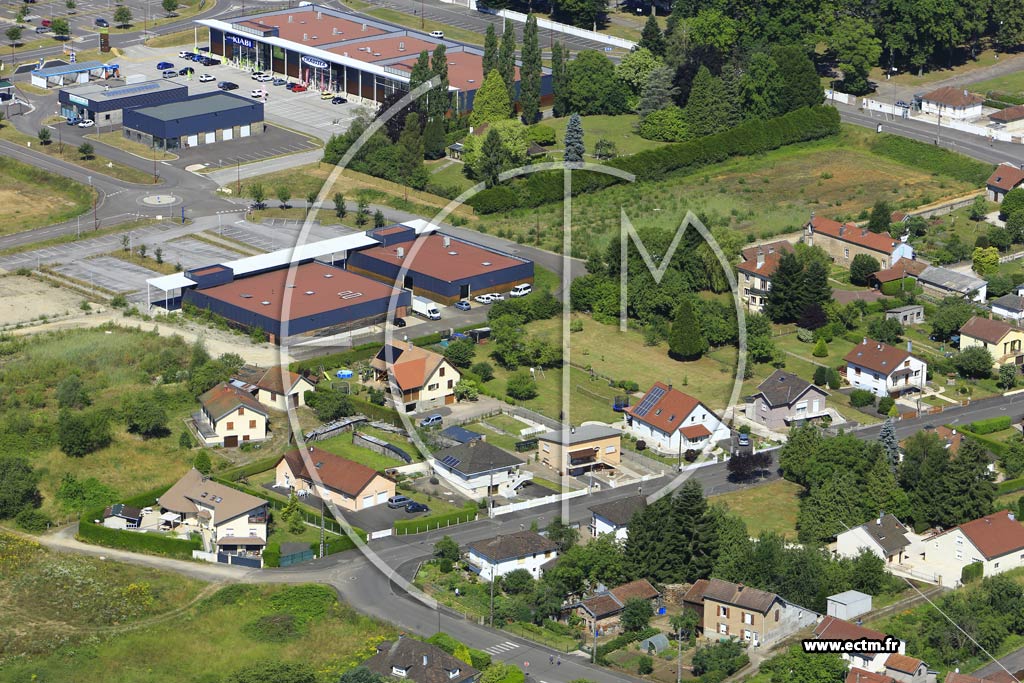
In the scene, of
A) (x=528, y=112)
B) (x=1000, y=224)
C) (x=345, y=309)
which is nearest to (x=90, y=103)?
(x=528, y=112)

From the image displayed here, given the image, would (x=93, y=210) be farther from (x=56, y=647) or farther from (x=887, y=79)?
(x=887, y=79)

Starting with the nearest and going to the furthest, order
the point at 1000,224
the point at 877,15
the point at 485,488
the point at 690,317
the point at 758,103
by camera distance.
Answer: the point at 485,488
the point at 690,317
the point at 1000,224
the point at 758,103
the point at 877,15

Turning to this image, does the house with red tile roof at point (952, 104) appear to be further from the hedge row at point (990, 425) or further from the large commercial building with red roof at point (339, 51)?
the hedge row at point (990, 425)

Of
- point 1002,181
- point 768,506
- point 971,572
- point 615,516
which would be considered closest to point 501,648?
point 615,516

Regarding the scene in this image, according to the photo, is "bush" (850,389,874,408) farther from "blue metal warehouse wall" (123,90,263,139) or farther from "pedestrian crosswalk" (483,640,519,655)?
"blue metal warehouse wall" (123,90,263,139)

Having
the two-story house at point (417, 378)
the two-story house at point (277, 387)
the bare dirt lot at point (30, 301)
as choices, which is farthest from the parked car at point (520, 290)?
the bare dirt lot at point (30, 301)
